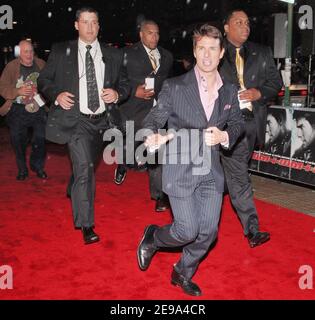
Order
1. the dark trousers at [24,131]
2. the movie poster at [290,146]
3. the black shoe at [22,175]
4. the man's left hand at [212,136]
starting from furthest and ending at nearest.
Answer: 1. the black shoe at [22,175]
2. the dark trousers at [24,131]
3. the movie poster at [290,146]
4. the man's left hand at [212,136]

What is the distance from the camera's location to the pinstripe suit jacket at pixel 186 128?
141 inches

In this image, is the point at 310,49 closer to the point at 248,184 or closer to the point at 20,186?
the point at 248,184

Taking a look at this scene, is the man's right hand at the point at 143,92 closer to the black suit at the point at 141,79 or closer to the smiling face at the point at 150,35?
the black suit at the point at 141,79

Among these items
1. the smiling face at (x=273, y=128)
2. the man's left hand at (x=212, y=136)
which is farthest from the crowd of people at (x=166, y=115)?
the smiling face at (x=273, y=128)

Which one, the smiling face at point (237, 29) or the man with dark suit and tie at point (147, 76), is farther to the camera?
the man with dark suit and tie at point (147, 76)

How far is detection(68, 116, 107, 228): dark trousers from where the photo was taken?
4.92 metres

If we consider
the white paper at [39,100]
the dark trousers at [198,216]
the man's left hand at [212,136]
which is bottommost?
the dark trousers at [198,216]

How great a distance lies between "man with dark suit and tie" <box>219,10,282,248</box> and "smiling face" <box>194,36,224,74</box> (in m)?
1.36

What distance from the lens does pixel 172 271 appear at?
4109 mm

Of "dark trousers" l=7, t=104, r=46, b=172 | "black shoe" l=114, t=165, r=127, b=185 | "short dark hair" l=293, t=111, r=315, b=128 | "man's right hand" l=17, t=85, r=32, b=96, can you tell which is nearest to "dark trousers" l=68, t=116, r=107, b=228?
"black shoe" l=114, t=165, r=127, b=185

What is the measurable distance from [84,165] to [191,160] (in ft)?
5.24

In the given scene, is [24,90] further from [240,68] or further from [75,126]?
[240,68]

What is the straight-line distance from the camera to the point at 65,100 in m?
4.78
